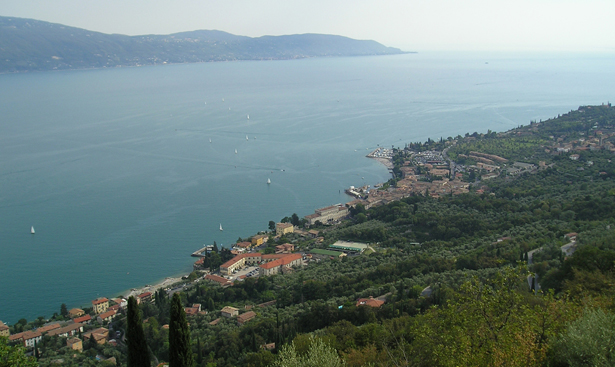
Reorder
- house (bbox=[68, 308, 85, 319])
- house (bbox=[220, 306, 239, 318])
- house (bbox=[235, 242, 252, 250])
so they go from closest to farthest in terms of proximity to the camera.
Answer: house (bbox=[220, 306, 239, 318])
house (bbox=[68, 308, 85, 319])
house (bbox=[235, 242, 252, 250])

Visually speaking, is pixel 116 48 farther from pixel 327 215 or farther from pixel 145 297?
pixel 145 297

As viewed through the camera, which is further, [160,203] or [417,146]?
[417,146]

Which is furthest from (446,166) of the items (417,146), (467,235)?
(467,235)

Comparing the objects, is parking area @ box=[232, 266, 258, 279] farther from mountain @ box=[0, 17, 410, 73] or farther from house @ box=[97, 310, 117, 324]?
mountain @ box=[0, 17, 410, 73]

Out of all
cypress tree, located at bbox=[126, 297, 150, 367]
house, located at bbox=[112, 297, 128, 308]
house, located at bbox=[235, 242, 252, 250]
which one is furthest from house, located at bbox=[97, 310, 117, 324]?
cypress tree, located at bbox=[126, 297, 150, 367]

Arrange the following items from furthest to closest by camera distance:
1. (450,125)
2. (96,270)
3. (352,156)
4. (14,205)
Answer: (450,125) → (352,156) → (14,205) → (96,270)

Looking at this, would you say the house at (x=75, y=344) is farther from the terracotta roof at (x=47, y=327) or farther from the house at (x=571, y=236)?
the house at (x=571, y=236)

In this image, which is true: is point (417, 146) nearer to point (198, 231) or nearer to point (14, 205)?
point (198, 231)
